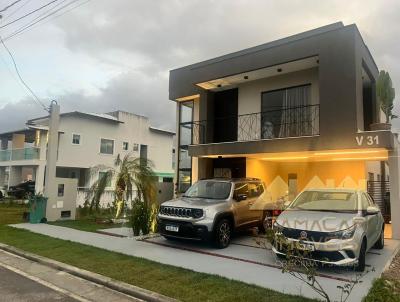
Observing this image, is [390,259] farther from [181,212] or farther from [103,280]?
[103,280]

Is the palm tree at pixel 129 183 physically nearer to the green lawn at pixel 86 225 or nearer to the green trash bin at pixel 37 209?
the green lawn at pixel 86 225

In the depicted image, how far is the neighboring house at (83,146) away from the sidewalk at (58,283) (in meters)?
15.4

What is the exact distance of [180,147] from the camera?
16969 mm

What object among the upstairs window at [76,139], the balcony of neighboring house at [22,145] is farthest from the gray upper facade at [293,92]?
the balcony of neighboring house at [22,145]

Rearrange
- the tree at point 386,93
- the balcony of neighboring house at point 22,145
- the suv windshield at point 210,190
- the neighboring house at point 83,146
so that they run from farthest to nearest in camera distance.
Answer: the balcony of neighboring house at point 22,145 → the neighboring house at point 83,146 → the tree at point 386,93 → the suv windshield at point 210,190

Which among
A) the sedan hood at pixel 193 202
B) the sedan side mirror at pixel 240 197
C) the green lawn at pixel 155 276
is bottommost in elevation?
the green lawn at pixel 155 276

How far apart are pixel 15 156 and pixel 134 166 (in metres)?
21.5

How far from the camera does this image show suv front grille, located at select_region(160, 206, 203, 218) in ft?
29.9

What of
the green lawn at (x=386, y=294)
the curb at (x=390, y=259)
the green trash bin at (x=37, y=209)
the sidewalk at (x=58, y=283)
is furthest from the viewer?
the green trash bin at (x=37, y=209)

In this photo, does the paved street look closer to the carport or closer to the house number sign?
the carport

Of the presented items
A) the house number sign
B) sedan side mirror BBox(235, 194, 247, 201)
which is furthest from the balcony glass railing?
the house number sign

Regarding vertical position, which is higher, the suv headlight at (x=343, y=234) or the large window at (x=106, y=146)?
the large window at (x=106, y=146)

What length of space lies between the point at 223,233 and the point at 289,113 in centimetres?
644

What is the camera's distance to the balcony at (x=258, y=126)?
524 inches
